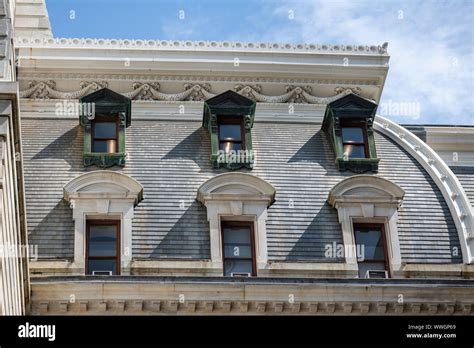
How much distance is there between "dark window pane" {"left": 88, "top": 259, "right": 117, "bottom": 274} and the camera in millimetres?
28969

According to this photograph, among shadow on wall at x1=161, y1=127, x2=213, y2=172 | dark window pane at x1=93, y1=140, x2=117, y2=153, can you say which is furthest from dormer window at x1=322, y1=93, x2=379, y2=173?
dark window pane at x1=93, y1=140, x2=117, y2=153

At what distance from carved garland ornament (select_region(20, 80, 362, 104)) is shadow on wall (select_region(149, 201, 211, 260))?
4687 mm

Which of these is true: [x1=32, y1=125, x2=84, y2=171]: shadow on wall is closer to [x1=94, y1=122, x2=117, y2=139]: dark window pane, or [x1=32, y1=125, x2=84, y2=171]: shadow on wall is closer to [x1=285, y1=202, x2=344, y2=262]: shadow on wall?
[x1=94, y1=122, x2=117, y2=139]: dark window pane

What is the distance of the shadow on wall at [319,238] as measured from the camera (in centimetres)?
2942

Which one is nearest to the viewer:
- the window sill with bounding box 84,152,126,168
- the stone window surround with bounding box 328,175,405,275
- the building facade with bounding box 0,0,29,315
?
the building facade with bounding box 0,0,29,315

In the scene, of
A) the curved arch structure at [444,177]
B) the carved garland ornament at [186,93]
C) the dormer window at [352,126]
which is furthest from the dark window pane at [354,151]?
the carved garland ornament at [186,93]

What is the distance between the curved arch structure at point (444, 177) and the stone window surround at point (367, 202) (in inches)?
59.3

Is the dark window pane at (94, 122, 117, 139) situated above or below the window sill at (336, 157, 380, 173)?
above

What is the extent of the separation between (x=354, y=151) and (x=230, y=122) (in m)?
3.47

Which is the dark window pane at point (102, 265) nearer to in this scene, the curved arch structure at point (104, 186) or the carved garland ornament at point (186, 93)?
the curved arch structure at point (104, 186)

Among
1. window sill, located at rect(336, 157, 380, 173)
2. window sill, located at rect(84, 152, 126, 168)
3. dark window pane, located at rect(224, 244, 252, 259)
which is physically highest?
window sill, located at rect(84, 152, 126, 168)

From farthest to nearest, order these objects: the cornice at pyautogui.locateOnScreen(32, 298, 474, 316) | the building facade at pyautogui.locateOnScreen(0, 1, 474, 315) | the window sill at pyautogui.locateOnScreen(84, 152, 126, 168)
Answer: the window sill at pyautogui.locateOnScreen(84, 152, 126, 168) → the building facade at pyautogui.locateOnScreen(0, 1, 474, 315) → the cornice at pyautogui.locateOnScreen(32, 298, 474, 316)
